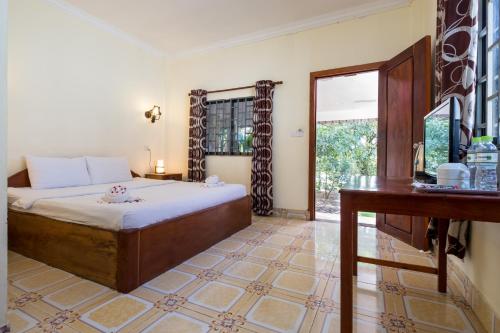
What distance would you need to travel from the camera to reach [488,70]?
4.95ft

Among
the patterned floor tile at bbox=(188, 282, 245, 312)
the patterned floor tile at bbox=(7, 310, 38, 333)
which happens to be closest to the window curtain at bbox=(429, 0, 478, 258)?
the patterned floor tile at bbox=(188, 282, 245, 312)

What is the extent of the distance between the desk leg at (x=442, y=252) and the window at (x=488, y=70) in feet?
1.94

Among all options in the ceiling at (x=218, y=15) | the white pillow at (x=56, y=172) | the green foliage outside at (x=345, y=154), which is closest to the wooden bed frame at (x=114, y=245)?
the white pillow at (x=56, y=172)

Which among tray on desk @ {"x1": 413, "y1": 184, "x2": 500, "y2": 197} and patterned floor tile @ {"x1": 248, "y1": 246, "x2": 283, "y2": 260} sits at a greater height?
tray on desk @ {"x1": 413, "y1": 184, "x2": 500, "y2": 197}

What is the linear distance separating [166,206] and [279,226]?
171cm

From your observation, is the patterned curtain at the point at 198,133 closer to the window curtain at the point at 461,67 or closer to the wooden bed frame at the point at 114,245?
the wooden bed frame at the point at 114,245

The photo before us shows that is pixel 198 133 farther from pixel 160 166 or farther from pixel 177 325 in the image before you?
pixel 177 325

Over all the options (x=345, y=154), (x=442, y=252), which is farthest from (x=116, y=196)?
(x=345, y=154)

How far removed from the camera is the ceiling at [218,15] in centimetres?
306

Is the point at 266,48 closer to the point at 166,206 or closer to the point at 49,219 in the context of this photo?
the point at 166,206

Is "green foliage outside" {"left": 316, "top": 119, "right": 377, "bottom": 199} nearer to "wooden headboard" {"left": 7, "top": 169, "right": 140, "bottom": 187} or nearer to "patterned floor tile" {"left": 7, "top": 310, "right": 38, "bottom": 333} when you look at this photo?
"wooden headboard" {"left": 7, "top": 169, "right": 140, "bottom": 187}

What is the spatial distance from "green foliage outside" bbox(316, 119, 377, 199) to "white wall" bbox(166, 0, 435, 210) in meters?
2.47

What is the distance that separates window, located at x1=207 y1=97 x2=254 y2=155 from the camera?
3992 millimetres

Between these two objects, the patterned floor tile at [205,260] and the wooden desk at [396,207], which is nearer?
the wooden desk at [396,207]
